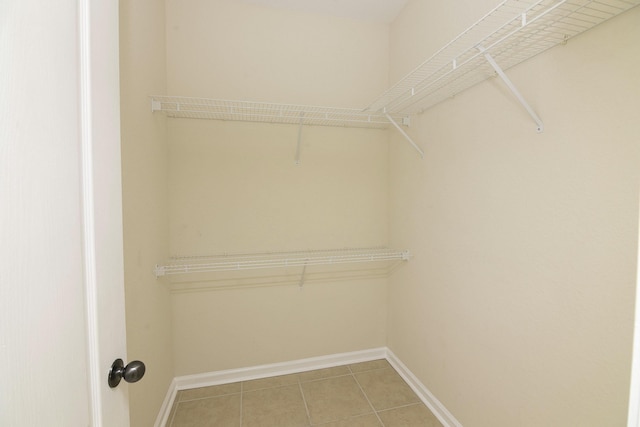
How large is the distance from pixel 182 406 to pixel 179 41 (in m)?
2.40

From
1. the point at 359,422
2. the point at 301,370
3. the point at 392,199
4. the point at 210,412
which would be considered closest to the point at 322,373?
the point at 301,370

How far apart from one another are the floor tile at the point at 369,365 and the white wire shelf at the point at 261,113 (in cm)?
188

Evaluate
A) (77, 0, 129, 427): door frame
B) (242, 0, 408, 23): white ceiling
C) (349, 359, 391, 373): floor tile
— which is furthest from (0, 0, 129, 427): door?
(349, 359, 391, 373): floor tile

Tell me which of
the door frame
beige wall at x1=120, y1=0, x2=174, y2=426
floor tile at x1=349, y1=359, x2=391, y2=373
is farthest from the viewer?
floor tile at x1=349, y1=359, x2=391, y2=373

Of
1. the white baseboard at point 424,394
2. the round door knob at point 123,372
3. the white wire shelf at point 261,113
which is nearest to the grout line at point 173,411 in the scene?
the round door knob at point 123,372

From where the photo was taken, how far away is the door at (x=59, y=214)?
379mm

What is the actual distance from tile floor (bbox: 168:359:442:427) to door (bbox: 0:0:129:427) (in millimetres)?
1220

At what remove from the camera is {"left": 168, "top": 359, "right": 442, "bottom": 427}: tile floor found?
5.20 ft

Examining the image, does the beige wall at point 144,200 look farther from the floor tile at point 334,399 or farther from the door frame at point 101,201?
the floor tile at point 334,399

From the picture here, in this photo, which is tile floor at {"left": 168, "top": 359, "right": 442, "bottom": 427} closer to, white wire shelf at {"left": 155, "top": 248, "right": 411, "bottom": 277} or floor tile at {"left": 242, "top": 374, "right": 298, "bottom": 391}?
floor tile at {"left": 242, "top": 374, "right": 298, "bottom": 391}

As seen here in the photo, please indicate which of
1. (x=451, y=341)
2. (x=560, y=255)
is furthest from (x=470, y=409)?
(x=560, y=255)

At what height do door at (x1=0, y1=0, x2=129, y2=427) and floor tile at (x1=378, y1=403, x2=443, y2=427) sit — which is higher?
door at (x1=0, y1=0, x2=129, y2=427)

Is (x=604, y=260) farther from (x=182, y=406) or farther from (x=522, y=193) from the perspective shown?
(x=182, y=406)

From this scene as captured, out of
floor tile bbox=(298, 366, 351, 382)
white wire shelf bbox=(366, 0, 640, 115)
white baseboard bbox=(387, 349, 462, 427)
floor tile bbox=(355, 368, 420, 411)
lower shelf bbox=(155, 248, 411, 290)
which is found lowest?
floor tile bbox=(355, 368, 420, 411)
